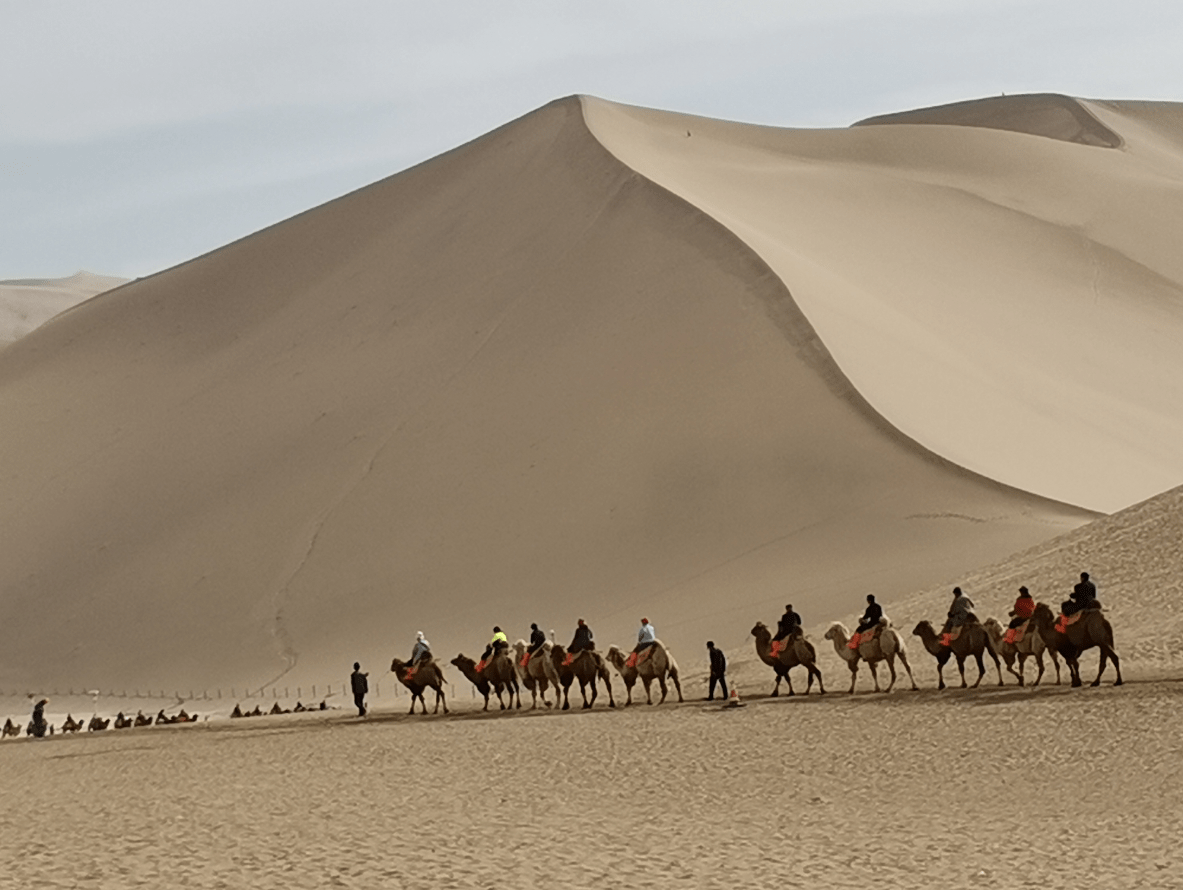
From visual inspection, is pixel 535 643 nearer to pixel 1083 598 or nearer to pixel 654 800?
pixel 1083 598

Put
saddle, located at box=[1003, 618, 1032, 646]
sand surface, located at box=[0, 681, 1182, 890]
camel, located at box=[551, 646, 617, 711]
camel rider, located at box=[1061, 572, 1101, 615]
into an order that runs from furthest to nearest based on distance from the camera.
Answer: camel, located at box=[551, 646, 617, 711], saddle, located at box=[1003, 618, 1032, 646], camel rider, located at box=[1061, 572, 1101, 615], sand surface, located at box=[0, 681, 1182, 890]

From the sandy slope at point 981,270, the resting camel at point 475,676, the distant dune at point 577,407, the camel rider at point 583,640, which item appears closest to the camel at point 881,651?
the camel rider at point 583,640

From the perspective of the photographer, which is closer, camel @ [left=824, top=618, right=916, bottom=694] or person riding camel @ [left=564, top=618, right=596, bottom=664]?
camel @ [left=824, top=618, right=916, bottom=694]

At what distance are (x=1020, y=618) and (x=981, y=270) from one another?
1734 inches

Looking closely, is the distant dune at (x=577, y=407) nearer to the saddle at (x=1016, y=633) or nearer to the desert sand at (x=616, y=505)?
the desert sand at (x=616, y=505)

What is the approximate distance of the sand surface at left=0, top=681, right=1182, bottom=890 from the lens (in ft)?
49.1

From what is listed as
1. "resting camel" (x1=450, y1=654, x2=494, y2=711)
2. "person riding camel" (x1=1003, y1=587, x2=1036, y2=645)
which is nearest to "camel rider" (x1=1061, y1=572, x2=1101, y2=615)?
"person riding camel" (x1=1003, y1=587, x2=1036, y2=645)

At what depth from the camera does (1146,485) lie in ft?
167

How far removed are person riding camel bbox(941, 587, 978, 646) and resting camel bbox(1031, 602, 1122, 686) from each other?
1.23 metres

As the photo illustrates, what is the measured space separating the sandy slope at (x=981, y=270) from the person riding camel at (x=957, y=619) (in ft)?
69.3

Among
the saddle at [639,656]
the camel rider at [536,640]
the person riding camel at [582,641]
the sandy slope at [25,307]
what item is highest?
the sandy slope at [25,307]

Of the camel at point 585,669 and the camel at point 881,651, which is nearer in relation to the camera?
the camel at point 881,651

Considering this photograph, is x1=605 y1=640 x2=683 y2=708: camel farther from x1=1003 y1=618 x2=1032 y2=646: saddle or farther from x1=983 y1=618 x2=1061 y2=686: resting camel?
x1=1003 y1=618 x2=1032 y2=646: saddle

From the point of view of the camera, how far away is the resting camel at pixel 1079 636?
24766mm
